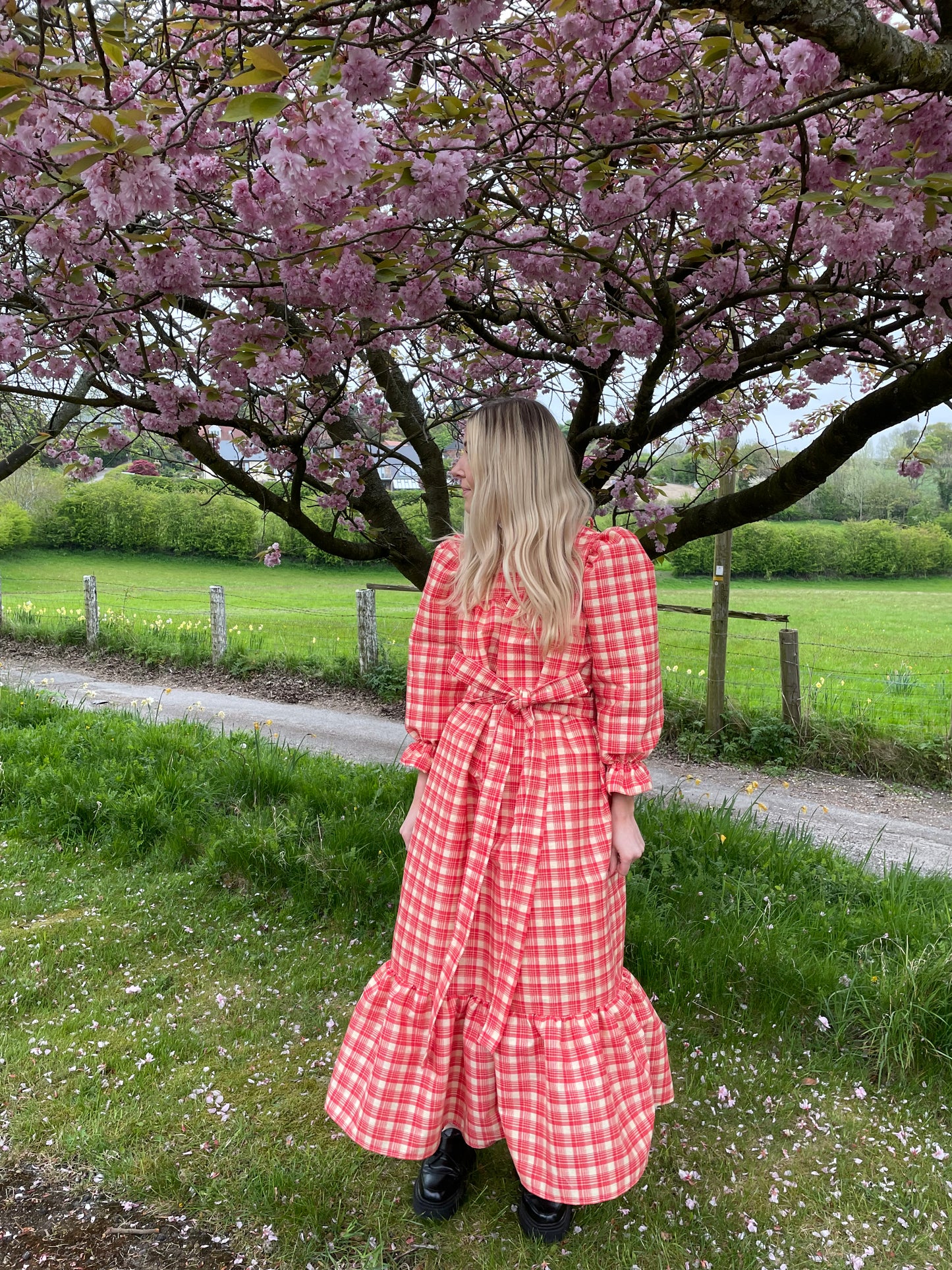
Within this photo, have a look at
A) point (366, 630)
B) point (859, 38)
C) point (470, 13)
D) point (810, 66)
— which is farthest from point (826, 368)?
point (366, 630)

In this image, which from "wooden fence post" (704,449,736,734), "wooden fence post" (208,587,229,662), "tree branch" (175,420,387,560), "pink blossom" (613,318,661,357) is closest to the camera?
"pink blossom" (613,318,661,357)

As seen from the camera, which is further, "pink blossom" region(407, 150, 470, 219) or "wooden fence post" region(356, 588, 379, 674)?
"wooden fence post" region(356, 588, 379, 674)

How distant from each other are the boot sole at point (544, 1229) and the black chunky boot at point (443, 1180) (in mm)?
160

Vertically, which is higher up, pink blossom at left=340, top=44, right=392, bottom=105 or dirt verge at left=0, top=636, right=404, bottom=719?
pink blossom at left=340, top=44, right=392, bottom=105

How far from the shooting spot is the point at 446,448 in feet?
14.1

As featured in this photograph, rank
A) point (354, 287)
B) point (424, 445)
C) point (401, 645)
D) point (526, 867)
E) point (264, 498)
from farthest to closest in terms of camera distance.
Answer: point (401, 645) → point (424, 445) → point (264, 498) → point (354, 287) → point (526, 867)

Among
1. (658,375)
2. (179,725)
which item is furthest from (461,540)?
(179,725)

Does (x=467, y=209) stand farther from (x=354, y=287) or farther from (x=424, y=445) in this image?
(x=424, y=445)

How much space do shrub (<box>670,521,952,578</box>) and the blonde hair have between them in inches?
321

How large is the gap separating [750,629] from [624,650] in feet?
33.9

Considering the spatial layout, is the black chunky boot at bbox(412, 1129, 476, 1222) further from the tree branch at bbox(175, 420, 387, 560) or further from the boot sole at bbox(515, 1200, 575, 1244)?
the tree branch at bbox(175, 420, 387, 560)

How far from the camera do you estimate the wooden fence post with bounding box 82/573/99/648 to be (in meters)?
10.2

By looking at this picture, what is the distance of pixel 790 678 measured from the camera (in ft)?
20.8

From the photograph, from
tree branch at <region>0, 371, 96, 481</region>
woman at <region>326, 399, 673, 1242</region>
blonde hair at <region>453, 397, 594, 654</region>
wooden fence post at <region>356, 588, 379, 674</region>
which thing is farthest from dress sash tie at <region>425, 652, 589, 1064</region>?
wooden fence post at <region>356, 588, 379, 674</region>
